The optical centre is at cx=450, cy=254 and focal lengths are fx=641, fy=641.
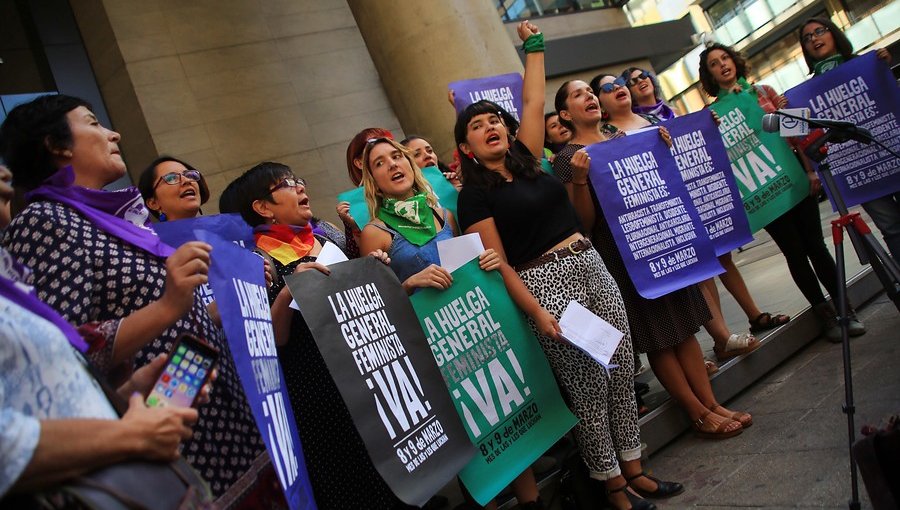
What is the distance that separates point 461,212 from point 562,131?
1.92 m

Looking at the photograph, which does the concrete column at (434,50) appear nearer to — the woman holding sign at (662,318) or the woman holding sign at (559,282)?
the woman holding sign at (662,318)

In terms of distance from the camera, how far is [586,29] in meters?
14.9

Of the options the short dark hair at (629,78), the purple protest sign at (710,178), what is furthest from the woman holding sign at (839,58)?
the short dark hair at (629,78)

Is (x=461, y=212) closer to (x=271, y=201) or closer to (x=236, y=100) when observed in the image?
(x=271, y=201)

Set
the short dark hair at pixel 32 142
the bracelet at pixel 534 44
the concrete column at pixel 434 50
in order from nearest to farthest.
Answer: the short dark hair at pixel 32 142
the bracelet at pixel 534 44
the concrete column at pixel 434 50

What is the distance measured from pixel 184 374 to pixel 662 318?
2693mm

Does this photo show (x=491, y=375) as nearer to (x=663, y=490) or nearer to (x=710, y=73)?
(x=663, y=490)

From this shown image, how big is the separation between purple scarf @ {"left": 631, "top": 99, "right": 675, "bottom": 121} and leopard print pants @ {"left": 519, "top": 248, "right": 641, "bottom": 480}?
180 cm

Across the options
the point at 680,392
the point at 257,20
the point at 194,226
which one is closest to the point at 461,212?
the point at 194,226

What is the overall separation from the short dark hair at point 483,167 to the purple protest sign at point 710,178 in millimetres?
1194

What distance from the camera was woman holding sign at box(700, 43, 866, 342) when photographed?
4.41 m

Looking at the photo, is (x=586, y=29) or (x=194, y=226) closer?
(x=194, y=226)

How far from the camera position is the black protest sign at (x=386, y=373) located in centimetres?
231

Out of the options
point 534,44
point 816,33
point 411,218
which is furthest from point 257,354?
point 816,33
